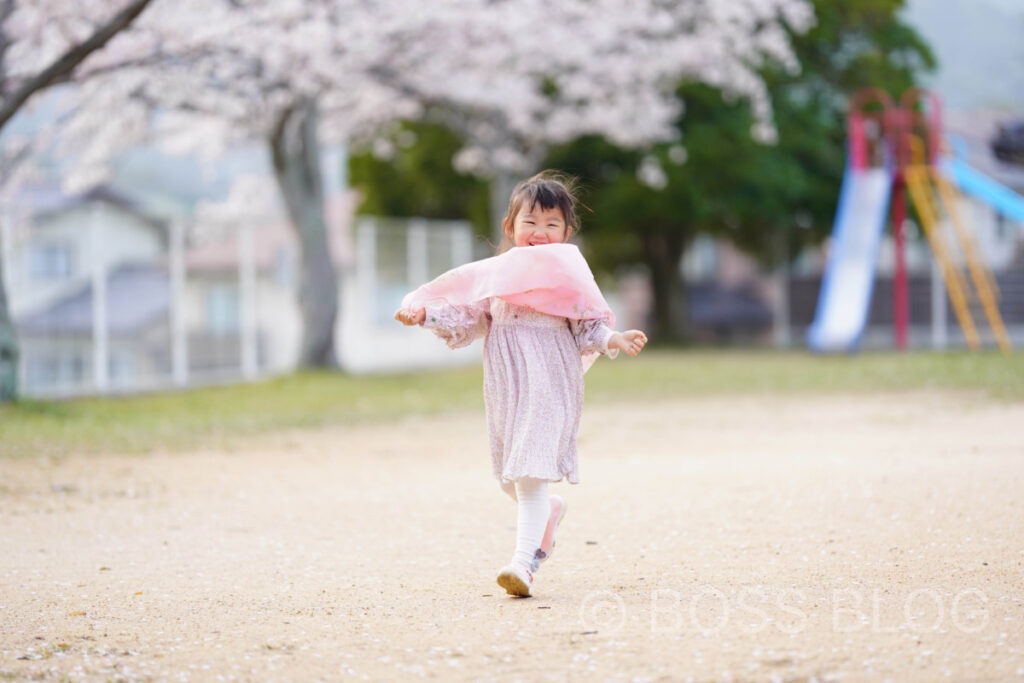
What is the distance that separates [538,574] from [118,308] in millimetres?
10810

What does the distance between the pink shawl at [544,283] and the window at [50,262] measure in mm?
10268

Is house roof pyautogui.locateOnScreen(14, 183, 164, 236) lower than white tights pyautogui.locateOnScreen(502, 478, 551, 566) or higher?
higher

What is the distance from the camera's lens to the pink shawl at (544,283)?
179 inches

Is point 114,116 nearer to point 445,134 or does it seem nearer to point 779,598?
point 445,134

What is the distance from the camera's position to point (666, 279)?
28.2m

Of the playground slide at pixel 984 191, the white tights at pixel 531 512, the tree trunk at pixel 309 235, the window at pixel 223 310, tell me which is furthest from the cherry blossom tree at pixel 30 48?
the playground slide at pixel 984 191

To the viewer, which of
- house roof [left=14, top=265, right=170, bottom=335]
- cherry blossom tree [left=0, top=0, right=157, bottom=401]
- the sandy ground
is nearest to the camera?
the sandy ground

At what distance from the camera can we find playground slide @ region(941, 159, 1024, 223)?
59.8 ft

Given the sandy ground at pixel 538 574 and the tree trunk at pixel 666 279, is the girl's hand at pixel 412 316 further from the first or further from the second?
the tree trunk at pixel 666 279

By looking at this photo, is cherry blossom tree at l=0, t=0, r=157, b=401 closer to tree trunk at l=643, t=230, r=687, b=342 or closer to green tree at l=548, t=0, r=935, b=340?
green tree at l=548, t=0, r=935, b=340

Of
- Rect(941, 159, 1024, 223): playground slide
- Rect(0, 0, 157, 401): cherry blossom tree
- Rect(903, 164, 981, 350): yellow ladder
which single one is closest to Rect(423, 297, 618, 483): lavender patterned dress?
Rect(0, 0, 157, 401): cherry blossom tree

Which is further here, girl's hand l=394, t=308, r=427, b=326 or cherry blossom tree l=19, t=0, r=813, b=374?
cherry blossom tree l=19, t=0, r=813, b=374

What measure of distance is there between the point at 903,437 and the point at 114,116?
36.0ft

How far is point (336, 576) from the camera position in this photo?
494 centimetres
